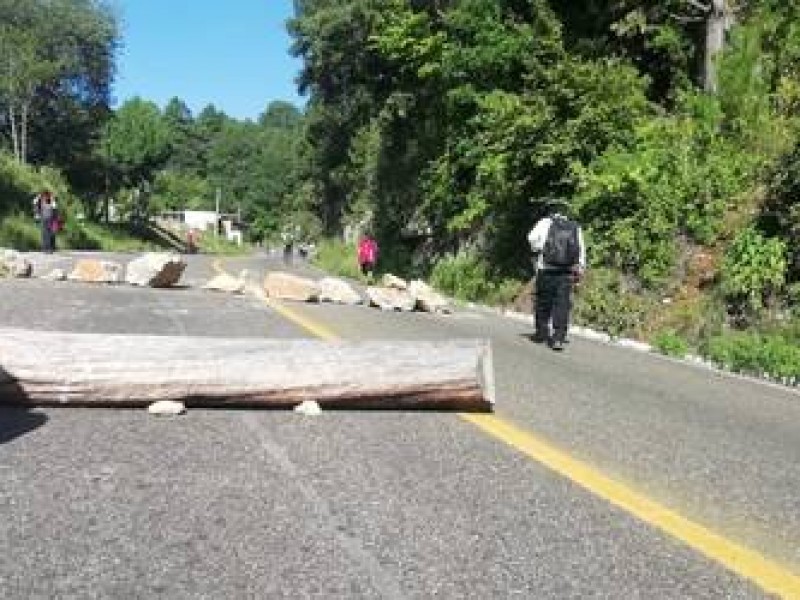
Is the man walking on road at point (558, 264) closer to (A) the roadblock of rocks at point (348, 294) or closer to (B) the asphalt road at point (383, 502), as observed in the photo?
(B) the asphalt road at point (383, 502)

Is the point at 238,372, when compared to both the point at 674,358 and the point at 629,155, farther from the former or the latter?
the point at 629,155

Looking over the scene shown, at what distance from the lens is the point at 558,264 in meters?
14.7

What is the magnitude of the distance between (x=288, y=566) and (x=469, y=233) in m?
26.8

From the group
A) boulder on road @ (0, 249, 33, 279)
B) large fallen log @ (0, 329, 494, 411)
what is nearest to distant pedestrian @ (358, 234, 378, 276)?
boulder on road @ (0, 249, 33, 279)

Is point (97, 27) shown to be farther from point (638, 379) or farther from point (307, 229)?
point (638, 379)

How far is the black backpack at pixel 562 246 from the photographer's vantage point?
1459 centimetres

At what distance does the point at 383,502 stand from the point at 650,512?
128 centimetres

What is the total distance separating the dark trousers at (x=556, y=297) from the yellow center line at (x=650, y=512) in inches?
243

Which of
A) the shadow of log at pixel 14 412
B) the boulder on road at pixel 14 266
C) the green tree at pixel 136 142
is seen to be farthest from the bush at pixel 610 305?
the green tree at pixel 136 142

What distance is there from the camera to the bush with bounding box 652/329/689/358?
1611cm

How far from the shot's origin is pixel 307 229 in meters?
97.1

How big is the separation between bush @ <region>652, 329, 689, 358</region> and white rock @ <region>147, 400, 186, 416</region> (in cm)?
913

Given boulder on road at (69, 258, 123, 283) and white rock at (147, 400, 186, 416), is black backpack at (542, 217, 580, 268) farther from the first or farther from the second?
boulder on road at (69, 258, 123, 283)

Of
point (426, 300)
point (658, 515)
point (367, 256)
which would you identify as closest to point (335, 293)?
point (426, 300)
